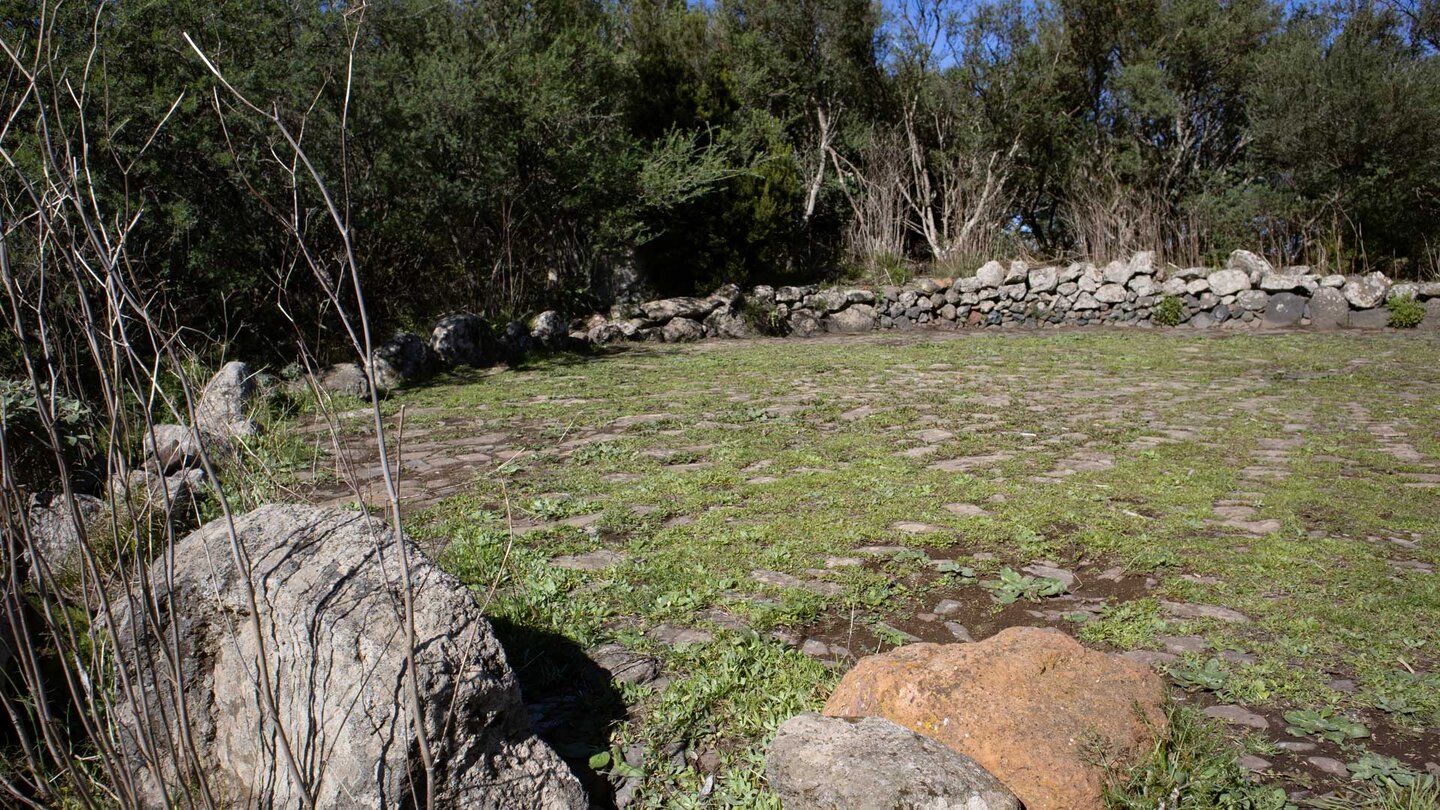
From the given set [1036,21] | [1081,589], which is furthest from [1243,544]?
[1036,21]

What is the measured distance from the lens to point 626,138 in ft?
43.3

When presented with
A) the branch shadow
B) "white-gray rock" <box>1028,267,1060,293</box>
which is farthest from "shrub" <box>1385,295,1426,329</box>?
the branch shadow

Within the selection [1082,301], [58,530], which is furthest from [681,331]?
[58,530]

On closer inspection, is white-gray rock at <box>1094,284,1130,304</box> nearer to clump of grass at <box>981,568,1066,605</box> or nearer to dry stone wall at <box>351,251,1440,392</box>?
dry stone wall at <box>351,251,1440,392</box>

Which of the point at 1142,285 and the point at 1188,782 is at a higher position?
the point at 1142,285

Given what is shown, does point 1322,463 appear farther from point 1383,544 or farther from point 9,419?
point 9,419

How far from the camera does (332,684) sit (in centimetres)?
195

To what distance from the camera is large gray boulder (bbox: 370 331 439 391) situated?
9039 mm

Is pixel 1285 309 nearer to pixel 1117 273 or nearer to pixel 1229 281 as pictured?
pixel 1229 281

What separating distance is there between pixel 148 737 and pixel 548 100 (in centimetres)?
1075

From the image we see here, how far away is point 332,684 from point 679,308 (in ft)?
38.8

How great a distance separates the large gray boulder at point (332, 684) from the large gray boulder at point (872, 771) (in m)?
0.49

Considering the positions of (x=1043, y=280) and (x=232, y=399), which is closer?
(x=232, y=399)

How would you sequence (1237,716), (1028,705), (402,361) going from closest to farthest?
(1028,705), (1237,716), (402,361)
